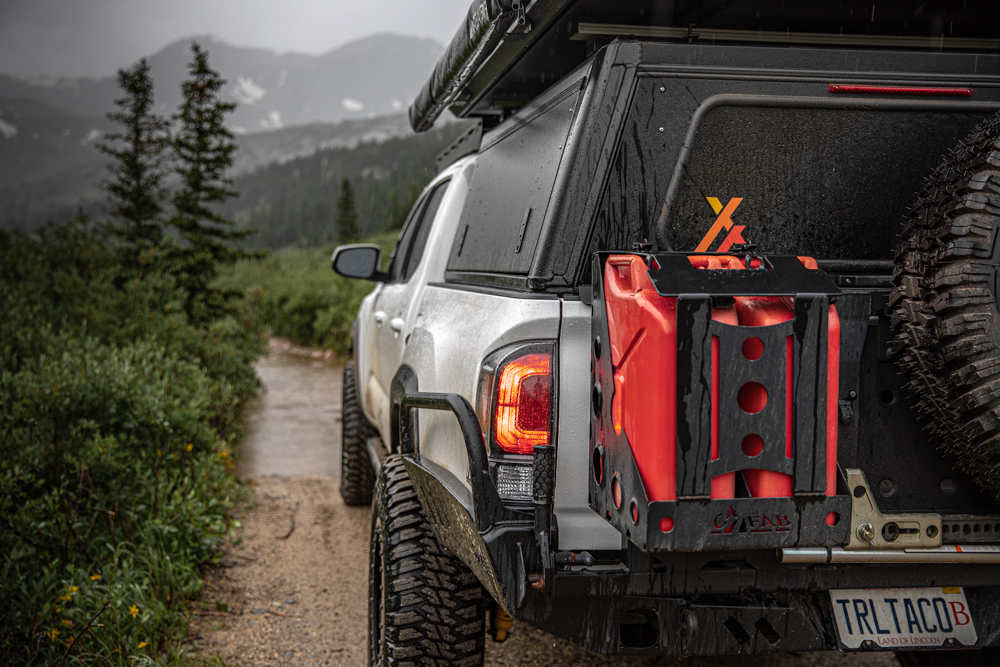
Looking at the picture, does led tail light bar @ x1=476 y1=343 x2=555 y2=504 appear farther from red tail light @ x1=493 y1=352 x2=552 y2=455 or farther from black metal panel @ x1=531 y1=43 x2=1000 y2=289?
black metal panel @ x1=531 y1=43 x2=1000 y2=289

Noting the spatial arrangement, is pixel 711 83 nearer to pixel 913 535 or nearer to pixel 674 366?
pixel 674 366

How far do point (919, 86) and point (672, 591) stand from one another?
160cm

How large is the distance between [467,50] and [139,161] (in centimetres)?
1152

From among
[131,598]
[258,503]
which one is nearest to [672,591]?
[131,598]

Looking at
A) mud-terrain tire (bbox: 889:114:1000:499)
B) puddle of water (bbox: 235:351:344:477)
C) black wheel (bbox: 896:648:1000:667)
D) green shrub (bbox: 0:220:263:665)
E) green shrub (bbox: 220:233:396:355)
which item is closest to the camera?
mud-terrain tire (bbox: 889:114:1000:499)

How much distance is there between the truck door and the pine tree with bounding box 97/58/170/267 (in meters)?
8.75

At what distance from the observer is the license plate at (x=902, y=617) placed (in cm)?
196

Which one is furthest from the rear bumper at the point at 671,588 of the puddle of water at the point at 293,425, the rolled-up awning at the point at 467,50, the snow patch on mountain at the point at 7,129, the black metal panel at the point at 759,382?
the snow patch on mountain at the point at 7,129

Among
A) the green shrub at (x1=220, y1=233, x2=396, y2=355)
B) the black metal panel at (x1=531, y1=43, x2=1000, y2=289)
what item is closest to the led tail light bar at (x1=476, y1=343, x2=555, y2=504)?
the black metal panel at (x1=531, y1=43, x2=1000, y2=289)

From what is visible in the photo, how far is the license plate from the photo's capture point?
6.42 ft

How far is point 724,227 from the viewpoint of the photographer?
2162mm

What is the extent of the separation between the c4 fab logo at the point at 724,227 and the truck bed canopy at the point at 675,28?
0.50 m

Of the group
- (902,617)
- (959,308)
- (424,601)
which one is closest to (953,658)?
(902,617)

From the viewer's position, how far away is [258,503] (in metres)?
5.48
